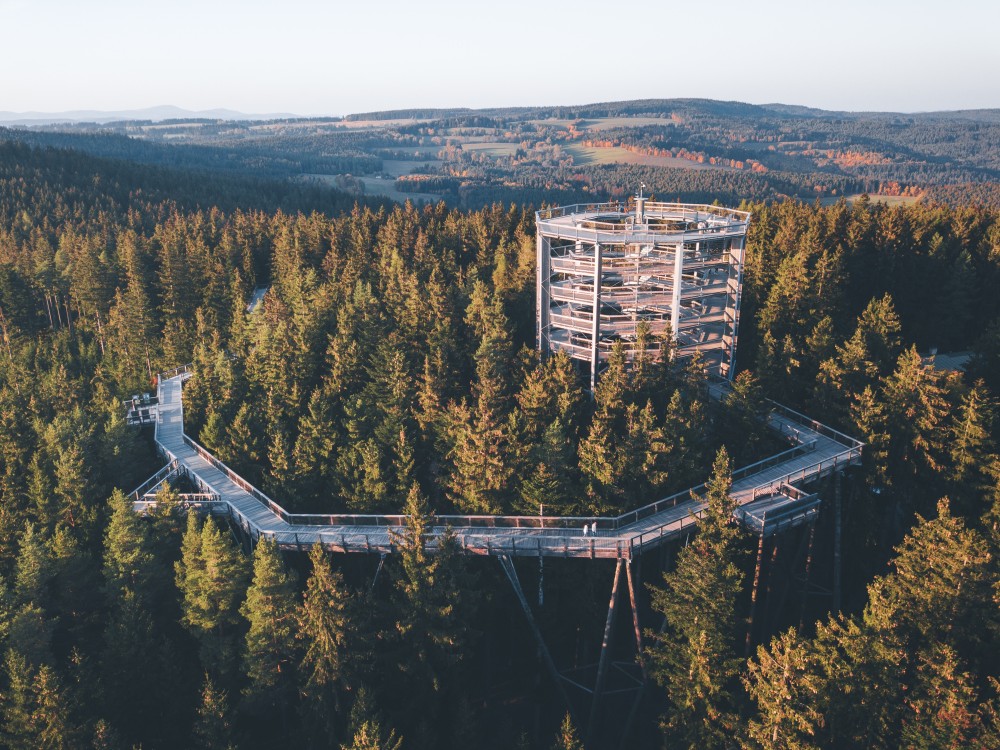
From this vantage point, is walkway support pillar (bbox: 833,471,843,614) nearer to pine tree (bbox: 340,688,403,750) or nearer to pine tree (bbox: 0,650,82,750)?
pine tree (bbox: 340,688,403,750)

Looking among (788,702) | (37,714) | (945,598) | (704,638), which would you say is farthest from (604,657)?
(37,714)

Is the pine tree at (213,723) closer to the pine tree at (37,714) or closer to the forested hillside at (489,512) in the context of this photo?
the forested hillside at (489,512)

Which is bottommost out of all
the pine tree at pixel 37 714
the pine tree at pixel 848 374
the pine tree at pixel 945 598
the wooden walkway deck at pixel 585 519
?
the pine tree at pixel 37 714

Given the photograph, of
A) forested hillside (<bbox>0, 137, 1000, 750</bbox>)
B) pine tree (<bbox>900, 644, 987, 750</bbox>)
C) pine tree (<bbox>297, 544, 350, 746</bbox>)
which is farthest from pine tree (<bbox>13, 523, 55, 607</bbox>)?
pine tree (<bbox>900, 644, 987, 750</bbox>)

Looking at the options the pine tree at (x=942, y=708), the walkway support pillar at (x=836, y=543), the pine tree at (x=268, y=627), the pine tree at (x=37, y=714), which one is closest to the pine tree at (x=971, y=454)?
the walkway support pillar at (x=836, y=543)

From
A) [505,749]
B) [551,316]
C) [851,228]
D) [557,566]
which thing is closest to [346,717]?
[505,749]

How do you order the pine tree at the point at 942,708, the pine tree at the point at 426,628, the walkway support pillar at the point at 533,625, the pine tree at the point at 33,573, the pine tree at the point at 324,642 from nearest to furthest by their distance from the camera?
the pine tree at the point at 942,708 → the pine tree at the point at 324,642 → the pine tree at the point at 426,628 → the pine tree at the point at 33,573 → the walkway support pillar at the point at 533,625
